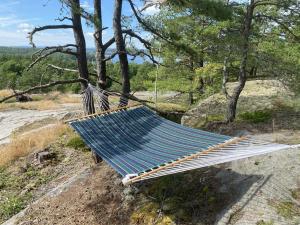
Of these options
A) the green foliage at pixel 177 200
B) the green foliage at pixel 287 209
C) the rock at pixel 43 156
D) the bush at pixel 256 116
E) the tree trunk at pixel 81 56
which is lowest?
the rock at pixel 43 156

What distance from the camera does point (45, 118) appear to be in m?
19.0

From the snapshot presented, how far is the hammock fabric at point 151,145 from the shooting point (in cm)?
554

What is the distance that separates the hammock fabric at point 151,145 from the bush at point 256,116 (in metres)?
3.66

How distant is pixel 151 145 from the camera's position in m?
7.16

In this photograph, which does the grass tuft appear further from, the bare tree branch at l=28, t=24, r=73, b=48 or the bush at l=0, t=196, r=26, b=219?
the bare tree branch at l=28, t=24, r=73, b=48

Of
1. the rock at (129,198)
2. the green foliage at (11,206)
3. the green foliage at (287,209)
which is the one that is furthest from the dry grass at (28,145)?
the green foliage at (287,209)

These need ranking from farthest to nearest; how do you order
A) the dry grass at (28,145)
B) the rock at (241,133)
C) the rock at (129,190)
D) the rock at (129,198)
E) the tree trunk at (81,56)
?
the dry grass at (28,145)
the rock at (241,133)
the tree trunk at (81,56)
the rock at (129,190)
the rock at (129,198)

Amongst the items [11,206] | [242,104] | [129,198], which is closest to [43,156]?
[11,206]

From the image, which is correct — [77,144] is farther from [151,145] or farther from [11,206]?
[151,145]

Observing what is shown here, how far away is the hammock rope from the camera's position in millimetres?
5527

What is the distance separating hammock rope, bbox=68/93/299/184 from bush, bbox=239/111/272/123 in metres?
3.66

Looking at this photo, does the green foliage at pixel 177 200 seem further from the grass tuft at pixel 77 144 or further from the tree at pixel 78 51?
the grass tuft at pixel 77 144

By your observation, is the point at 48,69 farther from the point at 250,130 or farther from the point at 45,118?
the point at 45,118

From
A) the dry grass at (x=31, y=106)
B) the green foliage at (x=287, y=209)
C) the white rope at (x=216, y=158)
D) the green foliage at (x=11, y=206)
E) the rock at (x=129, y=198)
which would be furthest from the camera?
the dry grass at (x=31, y=106)
